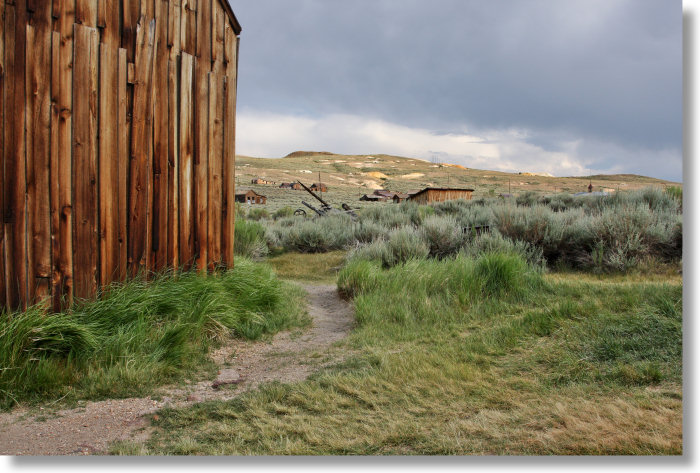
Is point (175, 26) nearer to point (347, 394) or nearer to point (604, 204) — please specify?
point (347, 394)

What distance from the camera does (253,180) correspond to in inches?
2085

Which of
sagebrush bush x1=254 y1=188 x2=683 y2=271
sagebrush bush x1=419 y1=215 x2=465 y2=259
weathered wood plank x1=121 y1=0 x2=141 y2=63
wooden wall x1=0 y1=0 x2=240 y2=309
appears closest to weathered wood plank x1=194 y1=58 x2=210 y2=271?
wooden wall x1=0 y1=0 x2=240 y2=309

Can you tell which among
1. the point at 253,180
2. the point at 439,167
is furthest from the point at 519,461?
the point at 439,167

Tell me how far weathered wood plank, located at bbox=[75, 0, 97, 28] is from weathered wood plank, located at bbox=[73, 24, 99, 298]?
0.17 feet

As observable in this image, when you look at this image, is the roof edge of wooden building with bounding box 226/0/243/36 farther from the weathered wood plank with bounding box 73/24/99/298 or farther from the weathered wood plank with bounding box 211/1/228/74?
the weathered wood plank with bounding box 73/24/99/298

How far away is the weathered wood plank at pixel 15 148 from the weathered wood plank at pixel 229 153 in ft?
6.81

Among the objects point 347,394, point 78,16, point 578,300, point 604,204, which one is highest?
point 78,16

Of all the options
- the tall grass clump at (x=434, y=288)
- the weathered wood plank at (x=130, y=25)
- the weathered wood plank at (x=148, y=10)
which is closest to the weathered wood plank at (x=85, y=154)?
the weathered wood plank at (x=130, y=25)

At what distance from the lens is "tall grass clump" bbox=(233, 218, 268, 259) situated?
957 centimetres

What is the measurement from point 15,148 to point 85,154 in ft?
1.61

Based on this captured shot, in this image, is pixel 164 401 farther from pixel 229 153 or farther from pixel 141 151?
pixel 229 153

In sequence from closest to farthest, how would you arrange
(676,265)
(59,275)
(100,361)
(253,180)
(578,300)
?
(100,361) < (59,275) < (578,300) < (676,265) < (253,180)

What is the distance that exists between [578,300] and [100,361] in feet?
15.0

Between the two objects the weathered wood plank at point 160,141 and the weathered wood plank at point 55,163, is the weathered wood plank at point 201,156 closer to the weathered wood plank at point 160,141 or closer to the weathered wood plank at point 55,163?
the weathered wood plank at point 160,141
